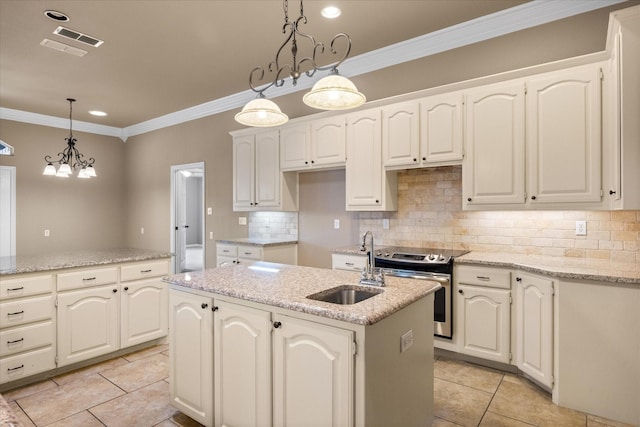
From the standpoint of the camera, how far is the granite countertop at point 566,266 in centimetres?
227

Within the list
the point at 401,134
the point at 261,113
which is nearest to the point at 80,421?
the point at 261,113

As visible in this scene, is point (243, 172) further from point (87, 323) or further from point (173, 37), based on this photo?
point (87, 323)

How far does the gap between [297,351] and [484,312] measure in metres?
1.87

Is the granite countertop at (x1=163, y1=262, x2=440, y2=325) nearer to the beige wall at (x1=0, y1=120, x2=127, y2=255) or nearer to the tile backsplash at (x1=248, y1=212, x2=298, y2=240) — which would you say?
the tile backsplash at (x1=248, y1=212, x2=298, y2=240)

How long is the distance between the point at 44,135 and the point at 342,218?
17.3ft

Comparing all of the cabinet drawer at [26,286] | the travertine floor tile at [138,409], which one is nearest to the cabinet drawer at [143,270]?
the cabinet drawer at [26,286]

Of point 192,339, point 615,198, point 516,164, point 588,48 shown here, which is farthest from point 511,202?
point 192,339

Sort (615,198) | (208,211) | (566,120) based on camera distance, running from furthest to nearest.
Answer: (208,211), (566,120), (615,198)

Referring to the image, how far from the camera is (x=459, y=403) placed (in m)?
2.52

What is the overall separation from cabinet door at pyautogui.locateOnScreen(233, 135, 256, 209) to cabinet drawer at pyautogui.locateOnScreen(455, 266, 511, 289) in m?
2.68

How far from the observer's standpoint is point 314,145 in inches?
157

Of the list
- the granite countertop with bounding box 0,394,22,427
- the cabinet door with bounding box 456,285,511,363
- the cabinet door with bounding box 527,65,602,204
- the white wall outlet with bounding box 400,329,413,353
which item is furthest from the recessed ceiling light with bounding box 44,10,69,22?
the cabinet door with bounding box 456,285,511,363

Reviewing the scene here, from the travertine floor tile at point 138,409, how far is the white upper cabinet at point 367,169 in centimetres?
233

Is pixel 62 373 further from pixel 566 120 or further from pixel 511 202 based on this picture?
pixel 566 120
